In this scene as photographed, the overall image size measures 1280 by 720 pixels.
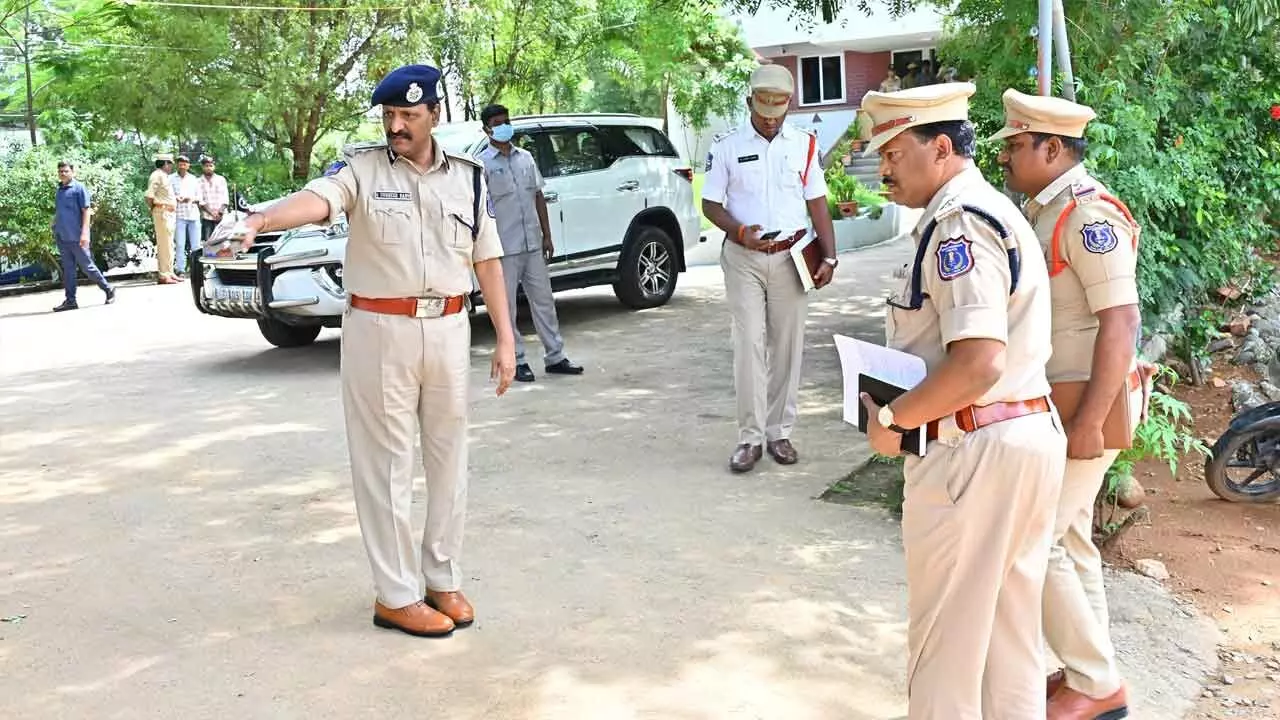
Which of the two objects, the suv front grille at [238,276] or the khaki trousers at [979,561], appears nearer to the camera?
the khaki trousers at [979,561]

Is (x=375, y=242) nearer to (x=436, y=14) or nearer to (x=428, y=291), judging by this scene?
(x=428, y=291)

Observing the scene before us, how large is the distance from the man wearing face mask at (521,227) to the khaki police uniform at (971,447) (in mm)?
6067

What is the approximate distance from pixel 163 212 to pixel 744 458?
13050mm

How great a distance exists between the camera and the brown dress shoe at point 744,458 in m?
6.49

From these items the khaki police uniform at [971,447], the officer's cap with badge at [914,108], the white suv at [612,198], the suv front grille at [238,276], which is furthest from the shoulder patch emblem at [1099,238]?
the suv front grille at [238,276]

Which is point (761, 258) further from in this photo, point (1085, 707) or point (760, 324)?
point (1085, 707)

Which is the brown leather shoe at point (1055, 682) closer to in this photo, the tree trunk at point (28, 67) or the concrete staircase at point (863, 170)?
the tree trunk at point (28, 67)

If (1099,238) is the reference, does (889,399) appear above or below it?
below

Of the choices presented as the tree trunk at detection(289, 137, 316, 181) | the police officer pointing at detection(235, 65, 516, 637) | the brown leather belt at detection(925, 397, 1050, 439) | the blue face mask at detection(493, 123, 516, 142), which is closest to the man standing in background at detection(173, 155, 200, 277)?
the tree trunk at detection(289, 137, 316, 181)

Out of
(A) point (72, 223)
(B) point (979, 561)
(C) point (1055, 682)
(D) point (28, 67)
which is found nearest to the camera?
(B) point (979, 561)

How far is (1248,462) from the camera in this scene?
19.4 ft

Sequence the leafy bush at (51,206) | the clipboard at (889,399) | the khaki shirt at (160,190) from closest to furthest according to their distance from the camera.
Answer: the clipboard at (889,399), the leafy bush at (51,206), the khaki shirt at (160,190)

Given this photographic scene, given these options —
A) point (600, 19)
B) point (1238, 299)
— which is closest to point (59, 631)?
point (1238, 299)

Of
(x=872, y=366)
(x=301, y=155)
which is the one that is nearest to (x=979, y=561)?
(x=872, y=366)
